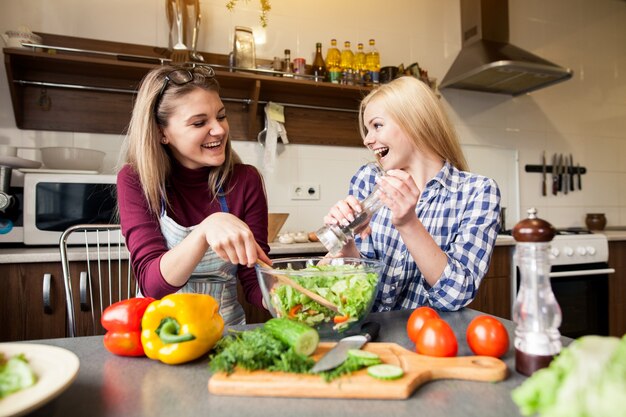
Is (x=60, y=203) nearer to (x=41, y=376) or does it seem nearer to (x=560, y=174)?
(x=41, y=376)

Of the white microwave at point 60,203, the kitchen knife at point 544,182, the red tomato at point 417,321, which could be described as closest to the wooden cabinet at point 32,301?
the white microwave at point 60,203

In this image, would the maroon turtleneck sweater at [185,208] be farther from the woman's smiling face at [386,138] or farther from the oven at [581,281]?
the oven at [581,281]

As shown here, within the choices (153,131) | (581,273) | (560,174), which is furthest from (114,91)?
(560,174)

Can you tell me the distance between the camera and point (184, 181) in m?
1.42

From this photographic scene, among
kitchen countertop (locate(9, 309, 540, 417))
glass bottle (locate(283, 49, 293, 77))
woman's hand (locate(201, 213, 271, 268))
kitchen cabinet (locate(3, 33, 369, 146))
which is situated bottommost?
kitchen countertop (locate(9, 309, 540, 417))

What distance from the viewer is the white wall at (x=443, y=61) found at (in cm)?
246

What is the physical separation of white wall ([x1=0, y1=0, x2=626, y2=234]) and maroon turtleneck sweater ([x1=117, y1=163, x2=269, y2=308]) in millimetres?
1280

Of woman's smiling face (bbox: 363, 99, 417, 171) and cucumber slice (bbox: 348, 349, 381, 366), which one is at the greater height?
woman's smiling face (bbox: 363, 99, 417, 171)

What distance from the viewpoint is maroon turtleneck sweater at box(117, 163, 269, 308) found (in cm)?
116

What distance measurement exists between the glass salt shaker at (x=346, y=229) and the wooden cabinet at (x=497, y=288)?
1.74m

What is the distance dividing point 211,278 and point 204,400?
786 millimetres

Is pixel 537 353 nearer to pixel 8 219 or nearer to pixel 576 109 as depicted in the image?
pixel 8 219

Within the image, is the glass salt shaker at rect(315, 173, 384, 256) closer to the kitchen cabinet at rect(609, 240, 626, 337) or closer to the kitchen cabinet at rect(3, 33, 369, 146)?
the kitchen cabinet at rect(3, 33, 369, 146)

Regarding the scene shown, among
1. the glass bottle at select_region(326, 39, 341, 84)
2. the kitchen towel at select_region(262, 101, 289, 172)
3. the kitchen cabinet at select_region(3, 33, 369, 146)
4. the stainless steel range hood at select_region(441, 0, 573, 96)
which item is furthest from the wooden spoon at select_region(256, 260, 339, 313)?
the stainless steel range hood at select_region(441, 0, 573, 96)
